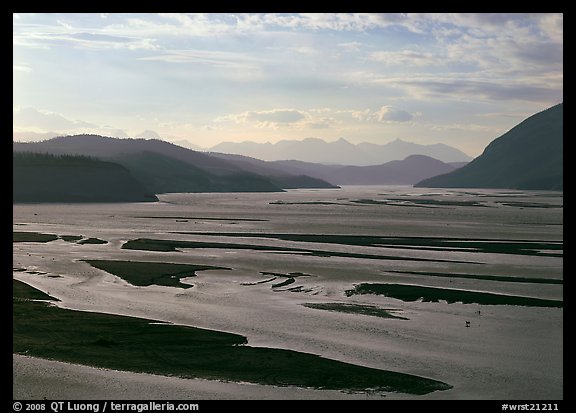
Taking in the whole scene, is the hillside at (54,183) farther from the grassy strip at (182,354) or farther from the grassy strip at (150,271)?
the grassy strip at (182,354)

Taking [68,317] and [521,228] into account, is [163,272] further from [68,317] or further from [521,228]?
[521,228]

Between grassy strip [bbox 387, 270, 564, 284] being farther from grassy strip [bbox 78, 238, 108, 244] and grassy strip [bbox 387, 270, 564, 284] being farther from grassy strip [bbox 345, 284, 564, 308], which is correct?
grassy strip [bbox 78, 238, 108, 244]

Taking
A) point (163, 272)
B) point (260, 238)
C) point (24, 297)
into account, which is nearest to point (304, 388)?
point (24, 297)

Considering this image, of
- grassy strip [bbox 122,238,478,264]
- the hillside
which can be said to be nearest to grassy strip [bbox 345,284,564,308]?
grassy strip [bbox 122,238,478,264]

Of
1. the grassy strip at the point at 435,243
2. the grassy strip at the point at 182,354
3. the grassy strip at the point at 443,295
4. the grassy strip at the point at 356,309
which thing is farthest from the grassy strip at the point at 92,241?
the grassy strip at the point at 356,309

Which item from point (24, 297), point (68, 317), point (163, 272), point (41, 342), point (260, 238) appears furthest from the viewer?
point (260, 238)

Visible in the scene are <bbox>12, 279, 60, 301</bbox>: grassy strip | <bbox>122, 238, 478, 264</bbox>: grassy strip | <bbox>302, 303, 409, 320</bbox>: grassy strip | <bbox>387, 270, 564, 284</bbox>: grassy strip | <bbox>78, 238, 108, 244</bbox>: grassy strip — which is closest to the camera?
<bbox>302, 303, 409, 320</bbox>: grassy strip
